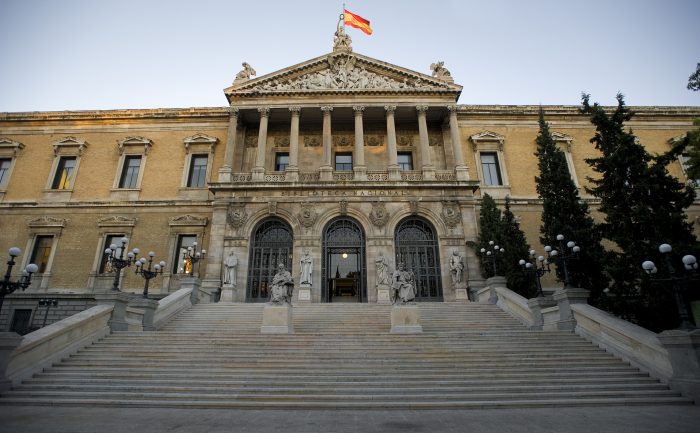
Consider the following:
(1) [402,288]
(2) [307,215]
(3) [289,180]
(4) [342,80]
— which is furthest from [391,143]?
(1) [402,288]

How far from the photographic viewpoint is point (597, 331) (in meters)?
10.0

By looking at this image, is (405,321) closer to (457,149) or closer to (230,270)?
(230,270)

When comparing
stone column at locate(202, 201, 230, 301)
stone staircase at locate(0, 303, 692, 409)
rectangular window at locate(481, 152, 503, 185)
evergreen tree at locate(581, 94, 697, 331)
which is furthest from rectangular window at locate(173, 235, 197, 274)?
evergreen tree at locate(581, 94, 697, 331)

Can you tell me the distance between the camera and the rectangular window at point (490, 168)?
2353 centimetres

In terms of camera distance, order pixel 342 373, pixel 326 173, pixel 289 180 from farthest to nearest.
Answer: pixel 326 173, pixel 289 180, pixel 342 373

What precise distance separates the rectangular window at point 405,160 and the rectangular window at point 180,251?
1336 cm

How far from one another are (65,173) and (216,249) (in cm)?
1305

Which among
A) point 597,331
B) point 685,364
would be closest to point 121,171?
point 597,331

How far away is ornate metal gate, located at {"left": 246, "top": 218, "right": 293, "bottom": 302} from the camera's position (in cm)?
1912

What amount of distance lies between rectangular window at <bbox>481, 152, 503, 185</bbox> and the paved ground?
17.9 m

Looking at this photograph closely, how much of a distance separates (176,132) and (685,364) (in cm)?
2650

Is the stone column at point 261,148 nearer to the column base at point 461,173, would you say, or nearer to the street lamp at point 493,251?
the column base at point 461,173

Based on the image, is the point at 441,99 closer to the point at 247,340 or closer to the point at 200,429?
the point at 247,340

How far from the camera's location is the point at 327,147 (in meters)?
21.5
